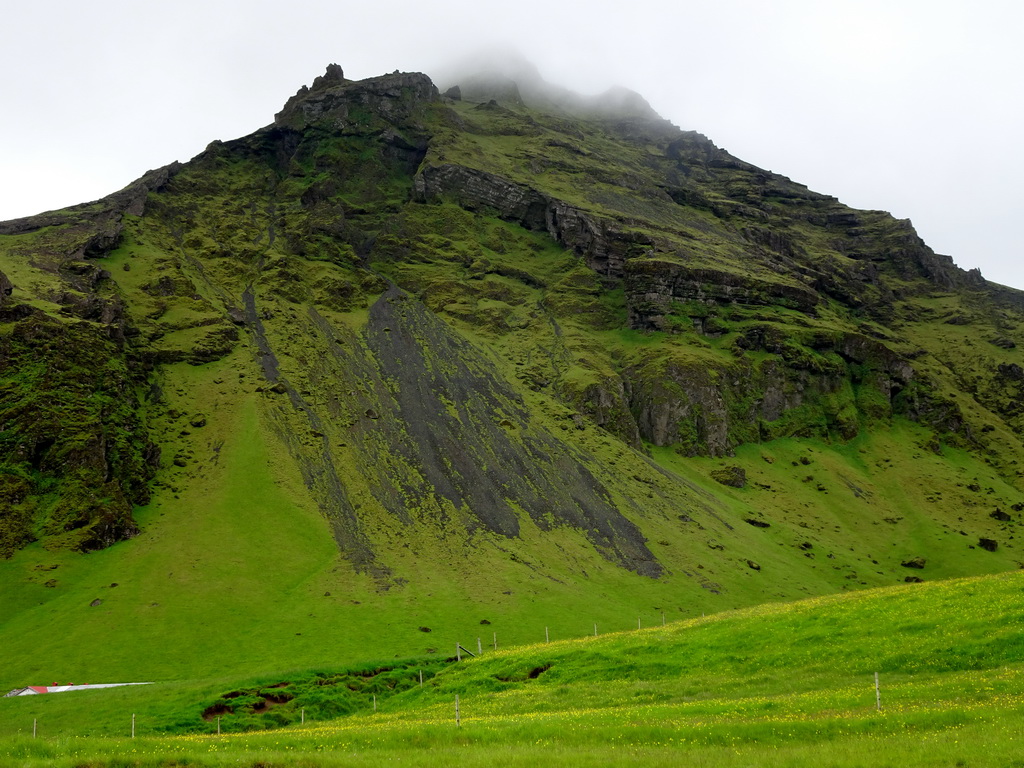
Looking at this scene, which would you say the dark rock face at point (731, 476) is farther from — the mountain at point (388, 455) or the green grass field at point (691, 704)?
the green grass field at point (691, 704)

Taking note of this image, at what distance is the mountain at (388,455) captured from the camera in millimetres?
89812

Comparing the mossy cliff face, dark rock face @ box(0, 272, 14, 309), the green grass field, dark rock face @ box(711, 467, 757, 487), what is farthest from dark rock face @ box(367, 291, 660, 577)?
dark rock face @ box(0, 272, 14, 309)

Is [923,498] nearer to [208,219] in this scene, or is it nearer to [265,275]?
[265,275]

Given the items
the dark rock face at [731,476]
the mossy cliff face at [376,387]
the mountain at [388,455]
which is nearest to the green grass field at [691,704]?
the mountain at [388,455]

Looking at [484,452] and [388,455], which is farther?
[484,452]

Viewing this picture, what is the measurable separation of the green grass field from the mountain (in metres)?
30.8

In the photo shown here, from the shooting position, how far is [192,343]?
143m

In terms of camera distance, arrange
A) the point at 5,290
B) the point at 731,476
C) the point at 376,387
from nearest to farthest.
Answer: the point at 5,290, the point at 376,387, the point at 731,476

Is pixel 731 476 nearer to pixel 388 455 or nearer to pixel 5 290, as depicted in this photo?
pixel 388 455

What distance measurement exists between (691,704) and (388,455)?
319ft

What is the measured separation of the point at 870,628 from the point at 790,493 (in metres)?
124

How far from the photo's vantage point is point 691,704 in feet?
103

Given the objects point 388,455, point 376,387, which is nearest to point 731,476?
point 388,455

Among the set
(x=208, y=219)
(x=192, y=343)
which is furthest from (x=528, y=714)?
(x=208, y=219)
